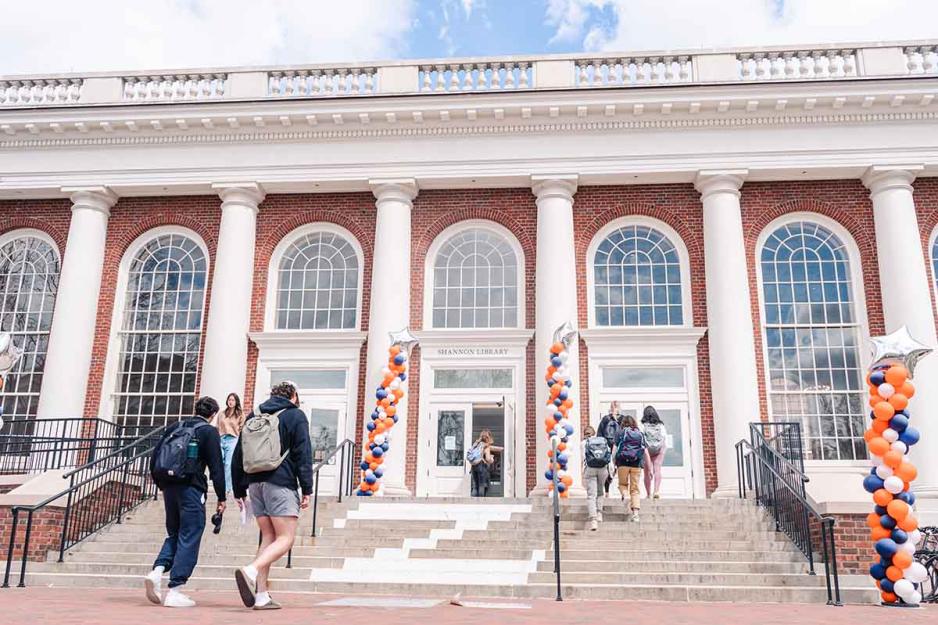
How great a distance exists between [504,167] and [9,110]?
11.7m

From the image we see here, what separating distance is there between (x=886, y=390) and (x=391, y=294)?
10435 millimetres

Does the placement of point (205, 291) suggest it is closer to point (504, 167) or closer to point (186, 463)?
point (504, 167)

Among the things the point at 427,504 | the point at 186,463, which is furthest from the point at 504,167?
the point at 186,463

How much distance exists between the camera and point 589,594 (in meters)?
8.70

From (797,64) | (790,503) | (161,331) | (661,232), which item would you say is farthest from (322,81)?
(790,503)

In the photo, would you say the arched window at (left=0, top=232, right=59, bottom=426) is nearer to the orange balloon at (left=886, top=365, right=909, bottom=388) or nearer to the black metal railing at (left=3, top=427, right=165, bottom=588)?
the black metal railing at (left=3, top=427, right=165, bottom=588)

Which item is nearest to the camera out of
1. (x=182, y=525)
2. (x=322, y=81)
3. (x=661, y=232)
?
(x=182, y=525)

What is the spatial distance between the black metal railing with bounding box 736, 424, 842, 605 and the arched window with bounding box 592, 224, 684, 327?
3.88m

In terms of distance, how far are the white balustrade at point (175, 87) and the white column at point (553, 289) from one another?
7968 millimetres

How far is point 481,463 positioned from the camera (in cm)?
1579

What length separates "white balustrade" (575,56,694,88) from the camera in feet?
59.5

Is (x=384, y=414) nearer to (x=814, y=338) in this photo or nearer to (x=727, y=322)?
(x=727, y=322)

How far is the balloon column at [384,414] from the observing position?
1528 cm

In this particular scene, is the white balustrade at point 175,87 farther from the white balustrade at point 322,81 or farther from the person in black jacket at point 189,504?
the person in black jacket at point 189,504
